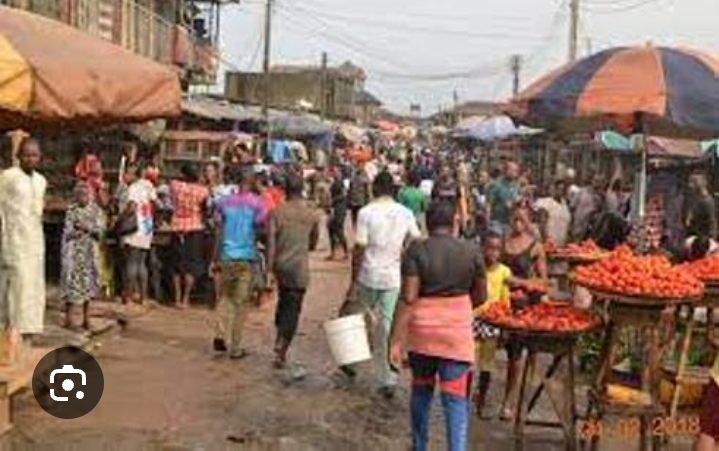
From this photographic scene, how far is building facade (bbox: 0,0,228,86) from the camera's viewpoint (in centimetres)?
1936

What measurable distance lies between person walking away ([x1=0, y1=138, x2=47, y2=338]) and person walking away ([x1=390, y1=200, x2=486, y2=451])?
3102mm

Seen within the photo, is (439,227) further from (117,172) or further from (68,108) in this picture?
(117,172)

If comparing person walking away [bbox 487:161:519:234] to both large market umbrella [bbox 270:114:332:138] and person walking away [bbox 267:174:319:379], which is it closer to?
person walking away [bbox 267:174:319:379]

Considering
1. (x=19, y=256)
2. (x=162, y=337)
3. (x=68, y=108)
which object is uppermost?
(x=68, y=108)

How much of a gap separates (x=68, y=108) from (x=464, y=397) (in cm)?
311

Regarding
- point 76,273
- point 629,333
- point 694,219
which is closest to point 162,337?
point 76,273

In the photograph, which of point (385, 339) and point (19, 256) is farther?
point (385, 339)

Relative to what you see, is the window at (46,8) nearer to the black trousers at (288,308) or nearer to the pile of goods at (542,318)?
the black trousers at (288,308)

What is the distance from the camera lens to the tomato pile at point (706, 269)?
8.55 meters

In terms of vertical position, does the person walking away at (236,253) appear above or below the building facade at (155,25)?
below

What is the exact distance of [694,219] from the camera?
15.2 m

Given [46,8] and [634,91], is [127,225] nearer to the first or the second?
[46,8]
